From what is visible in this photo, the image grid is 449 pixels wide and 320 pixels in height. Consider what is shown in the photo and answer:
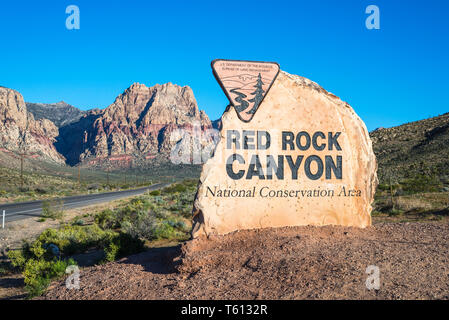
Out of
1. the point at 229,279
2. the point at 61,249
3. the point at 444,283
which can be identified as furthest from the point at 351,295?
the point at 61,249

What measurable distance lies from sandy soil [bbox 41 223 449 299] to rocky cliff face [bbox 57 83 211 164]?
13519 centimetres

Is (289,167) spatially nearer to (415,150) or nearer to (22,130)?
(415,150)

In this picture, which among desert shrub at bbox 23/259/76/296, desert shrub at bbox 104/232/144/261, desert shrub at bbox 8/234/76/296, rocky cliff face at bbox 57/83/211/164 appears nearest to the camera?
desert shrub at bbox 8/234/76/296

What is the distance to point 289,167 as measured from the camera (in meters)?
7.06

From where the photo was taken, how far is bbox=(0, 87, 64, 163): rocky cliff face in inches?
4742

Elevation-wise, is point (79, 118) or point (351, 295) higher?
point (79, 118)

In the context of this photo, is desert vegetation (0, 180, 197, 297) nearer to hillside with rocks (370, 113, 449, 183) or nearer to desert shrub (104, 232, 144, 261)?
desert shrub (104, 232, 144, 261)

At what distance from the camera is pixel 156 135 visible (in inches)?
6358

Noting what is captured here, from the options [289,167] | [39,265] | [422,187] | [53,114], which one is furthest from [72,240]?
[53,114]

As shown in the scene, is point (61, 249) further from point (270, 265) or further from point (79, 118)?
point (79, 118)

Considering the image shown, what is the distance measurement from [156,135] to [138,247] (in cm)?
15708

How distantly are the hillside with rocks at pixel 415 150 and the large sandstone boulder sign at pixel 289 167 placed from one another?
18.1 metres

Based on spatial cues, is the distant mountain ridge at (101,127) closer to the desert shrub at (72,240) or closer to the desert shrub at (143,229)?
the desert shrub at (72,240)

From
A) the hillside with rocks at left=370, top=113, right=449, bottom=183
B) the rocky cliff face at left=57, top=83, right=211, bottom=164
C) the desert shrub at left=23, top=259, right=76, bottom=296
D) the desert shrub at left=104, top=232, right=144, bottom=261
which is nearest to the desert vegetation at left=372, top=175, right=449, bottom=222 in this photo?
the hillside with rocks at left=370, top=113, right=449, bottom=183
